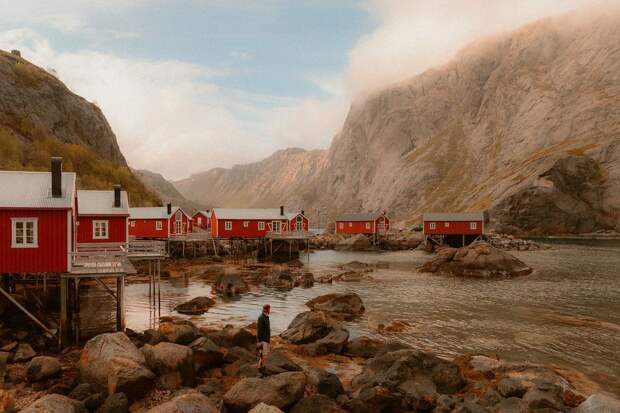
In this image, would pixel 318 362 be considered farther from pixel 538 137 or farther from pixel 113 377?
pixel 538 137

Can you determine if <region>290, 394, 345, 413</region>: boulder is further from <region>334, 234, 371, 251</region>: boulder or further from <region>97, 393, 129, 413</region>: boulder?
<region>334, 234, 371, 251</region>: boulder

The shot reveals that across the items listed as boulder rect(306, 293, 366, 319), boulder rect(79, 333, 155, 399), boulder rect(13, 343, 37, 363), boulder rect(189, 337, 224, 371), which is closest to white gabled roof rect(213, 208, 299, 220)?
boulder rect(306, 293, 366, 319)

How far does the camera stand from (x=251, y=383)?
1474 cm

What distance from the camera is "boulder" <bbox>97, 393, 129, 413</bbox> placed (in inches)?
544

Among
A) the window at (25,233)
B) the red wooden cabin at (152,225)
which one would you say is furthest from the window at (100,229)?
the red wooden cabin at (152,225)

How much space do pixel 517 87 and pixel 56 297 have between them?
186 m

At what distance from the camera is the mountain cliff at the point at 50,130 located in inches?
3268

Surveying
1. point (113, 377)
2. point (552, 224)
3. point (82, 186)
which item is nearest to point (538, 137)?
point (552, 224)

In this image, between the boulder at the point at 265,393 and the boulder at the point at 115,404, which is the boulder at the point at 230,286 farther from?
the boulder at the point at 115,404

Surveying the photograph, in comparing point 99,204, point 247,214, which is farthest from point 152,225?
point 99,204

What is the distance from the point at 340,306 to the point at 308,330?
9.41m

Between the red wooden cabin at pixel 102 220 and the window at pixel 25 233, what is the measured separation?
56.5ft

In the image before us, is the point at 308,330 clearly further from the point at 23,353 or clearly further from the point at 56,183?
the point at 56,183

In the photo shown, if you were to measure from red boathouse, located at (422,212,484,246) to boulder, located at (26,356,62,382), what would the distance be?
80.7 metres
